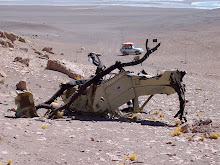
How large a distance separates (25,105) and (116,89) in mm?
3397

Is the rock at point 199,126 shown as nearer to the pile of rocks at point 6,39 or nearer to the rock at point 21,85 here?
the rock at point 21,85

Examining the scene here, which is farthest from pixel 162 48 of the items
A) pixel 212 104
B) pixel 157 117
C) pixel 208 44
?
pixel 157 117

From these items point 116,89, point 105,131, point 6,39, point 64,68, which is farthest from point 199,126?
point 6,39

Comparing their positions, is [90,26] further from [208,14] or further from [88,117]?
[88,117]

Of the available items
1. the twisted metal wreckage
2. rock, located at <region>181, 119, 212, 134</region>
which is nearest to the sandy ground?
rock, located at <region>181, 119, 212, 134</region>

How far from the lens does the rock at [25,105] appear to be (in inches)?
516

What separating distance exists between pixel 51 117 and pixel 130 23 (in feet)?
242

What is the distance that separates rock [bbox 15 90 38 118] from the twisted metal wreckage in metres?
0.79

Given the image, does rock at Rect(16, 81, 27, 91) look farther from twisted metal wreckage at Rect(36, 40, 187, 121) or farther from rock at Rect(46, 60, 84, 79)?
rock at Rect(46, 60, 84, 79)

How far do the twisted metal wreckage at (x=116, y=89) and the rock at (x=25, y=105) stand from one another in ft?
2.58

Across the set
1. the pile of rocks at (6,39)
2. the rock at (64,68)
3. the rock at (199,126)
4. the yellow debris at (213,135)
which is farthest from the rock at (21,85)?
the pile of rocks at (6,39)

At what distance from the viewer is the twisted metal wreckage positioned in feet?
46.5

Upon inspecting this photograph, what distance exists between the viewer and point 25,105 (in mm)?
13336

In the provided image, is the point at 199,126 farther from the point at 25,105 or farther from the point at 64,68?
the point at 64,68
